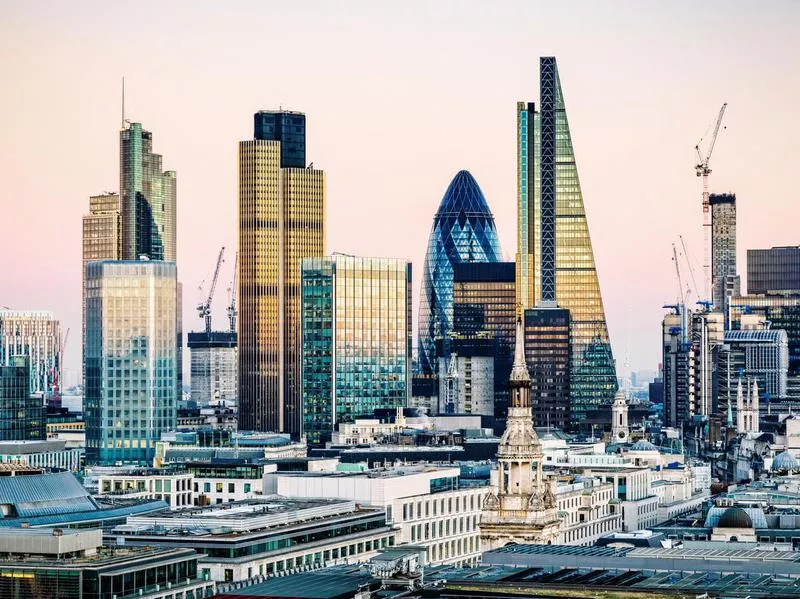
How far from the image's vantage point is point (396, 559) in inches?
4892

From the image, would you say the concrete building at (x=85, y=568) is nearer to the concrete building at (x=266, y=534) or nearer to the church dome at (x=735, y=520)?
the concrete building at (x=266, y=534)

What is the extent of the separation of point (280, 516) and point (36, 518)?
16.6 m

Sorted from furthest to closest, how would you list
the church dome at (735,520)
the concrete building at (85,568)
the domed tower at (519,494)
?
the church dome at (735,520) < the domed tower at (519,494) < the concrete building at (85,568)

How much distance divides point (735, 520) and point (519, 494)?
2800 centimetres

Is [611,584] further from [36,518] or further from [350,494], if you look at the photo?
[350,494]

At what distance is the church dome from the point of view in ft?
609

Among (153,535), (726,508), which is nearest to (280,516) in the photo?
(153,535)

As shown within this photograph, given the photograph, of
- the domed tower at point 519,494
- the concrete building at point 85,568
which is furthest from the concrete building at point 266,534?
the concrete building at point 85,568

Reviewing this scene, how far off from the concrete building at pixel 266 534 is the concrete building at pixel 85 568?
530 inches

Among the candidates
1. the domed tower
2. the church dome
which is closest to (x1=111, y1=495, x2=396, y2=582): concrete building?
the domed tower

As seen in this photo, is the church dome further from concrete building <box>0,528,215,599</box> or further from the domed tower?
concrete building <box>0,528,215,599</box>

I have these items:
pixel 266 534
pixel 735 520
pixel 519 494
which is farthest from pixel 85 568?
pixel 735 520

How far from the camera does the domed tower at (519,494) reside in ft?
532

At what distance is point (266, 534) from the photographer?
534 ft
